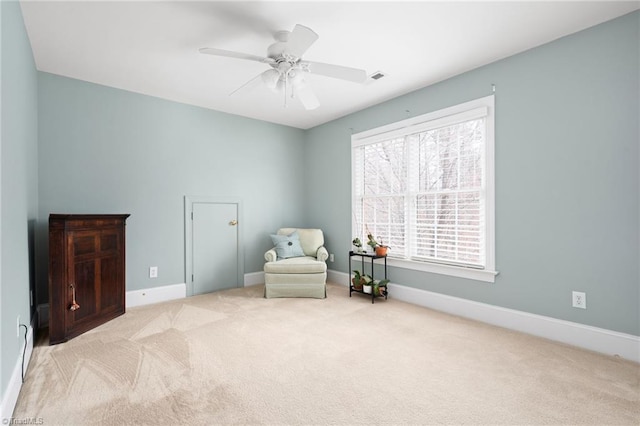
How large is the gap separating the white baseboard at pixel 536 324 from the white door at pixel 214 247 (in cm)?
235

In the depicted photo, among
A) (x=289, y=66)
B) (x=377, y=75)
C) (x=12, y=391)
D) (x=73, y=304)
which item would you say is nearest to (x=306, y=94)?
(x=289, y=66)

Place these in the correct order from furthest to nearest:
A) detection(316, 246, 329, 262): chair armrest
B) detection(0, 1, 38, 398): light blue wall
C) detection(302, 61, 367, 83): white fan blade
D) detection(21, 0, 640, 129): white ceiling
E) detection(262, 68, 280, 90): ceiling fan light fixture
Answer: detection(316, 246, 329, 262): chair armrest, detection(262, 68, 280, 90): ceiling fan light fixture, detection(302, 61, 367, 83): white fan blade, detection(21, 0, 640, 129): white ceiling, detection(0, 1, 38, 398): light blue wall

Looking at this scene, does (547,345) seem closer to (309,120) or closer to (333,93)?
(333,93)

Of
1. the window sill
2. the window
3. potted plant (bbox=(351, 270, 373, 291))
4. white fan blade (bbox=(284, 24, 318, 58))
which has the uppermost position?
white fan blade (bbox=(284, 24, 318, 58))

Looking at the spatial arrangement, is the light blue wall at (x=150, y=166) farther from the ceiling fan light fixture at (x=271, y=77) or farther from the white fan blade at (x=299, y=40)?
the white fan blade at (x=299, y=40)

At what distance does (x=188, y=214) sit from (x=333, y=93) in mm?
2390

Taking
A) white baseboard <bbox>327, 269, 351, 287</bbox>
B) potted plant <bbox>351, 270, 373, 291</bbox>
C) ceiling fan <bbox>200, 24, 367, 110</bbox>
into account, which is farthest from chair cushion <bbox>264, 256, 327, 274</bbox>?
ceiling fan <bbox>200, 24, 367, 110</bbox>

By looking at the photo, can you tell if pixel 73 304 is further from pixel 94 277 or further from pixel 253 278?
pixel 253 278

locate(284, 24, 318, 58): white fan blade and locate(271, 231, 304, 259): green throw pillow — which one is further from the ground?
locate(284, 24, 318, 58): white fan blade

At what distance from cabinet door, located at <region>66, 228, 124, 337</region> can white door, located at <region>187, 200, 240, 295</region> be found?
0.97 meters

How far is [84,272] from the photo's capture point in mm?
2836

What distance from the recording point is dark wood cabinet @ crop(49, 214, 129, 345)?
2.57 metres

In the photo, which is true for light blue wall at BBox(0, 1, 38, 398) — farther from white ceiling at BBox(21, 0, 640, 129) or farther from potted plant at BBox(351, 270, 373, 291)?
potted plant at BBox(351, 270, 373, 291)

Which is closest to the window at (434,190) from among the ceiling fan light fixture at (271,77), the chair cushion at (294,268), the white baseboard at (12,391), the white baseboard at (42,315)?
the chair cushion at (294,268)
